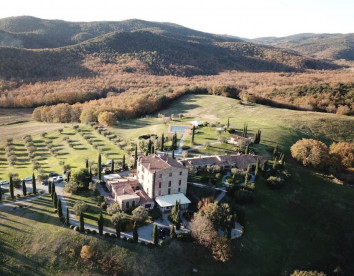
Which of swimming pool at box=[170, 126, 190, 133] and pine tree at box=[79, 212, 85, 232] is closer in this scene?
pine tree at box=[79, 212, 85, 232]

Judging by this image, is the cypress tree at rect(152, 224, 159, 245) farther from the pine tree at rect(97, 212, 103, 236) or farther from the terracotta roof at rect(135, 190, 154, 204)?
the terracotta roof at rect(135, 190, 154, 204)

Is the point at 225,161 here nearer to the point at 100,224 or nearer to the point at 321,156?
the point at 321,156

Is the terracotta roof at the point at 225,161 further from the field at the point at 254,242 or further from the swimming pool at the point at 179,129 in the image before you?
the swimming pool at the point at 179,129

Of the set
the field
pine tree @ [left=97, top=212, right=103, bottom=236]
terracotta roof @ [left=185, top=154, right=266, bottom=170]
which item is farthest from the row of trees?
pine tree @ [left=97, top=212, right=103, bottom=236]

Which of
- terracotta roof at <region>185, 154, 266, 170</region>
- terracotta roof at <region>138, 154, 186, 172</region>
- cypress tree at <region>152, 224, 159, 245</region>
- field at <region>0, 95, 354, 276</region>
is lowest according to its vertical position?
field at <region>0, 95, 354, 276</region>

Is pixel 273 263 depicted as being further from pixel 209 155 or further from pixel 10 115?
pixel 10 115

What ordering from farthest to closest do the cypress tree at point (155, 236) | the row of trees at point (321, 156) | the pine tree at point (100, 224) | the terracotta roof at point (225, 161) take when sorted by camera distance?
the row of trees at point (321, 156)
the terracotta roof at point (225, 161)
the pine tree at point (100, 224)
the cypress tree at point (155, 236)

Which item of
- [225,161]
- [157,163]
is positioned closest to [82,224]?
[157,163]

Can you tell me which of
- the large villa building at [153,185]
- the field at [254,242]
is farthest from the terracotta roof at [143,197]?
the field at [254,242]

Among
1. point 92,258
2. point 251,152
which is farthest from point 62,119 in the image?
point 92,258
